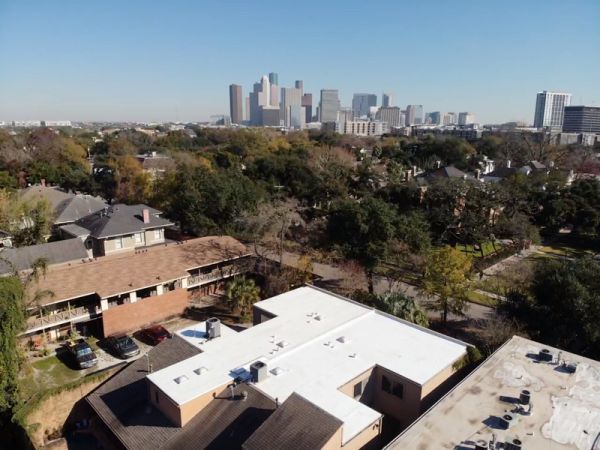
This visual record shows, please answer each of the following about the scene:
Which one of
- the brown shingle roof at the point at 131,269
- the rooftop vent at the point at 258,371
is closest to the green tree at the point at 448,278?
the rooftop vent at the point at 258,371

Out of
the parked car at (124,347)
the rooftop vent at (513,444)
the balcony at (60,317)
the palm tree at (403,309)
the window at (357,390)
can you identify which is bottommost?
the parked car at (124,347)

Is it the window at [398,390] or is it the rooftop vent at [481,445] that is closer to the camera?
the rooftop vent at [481,445]

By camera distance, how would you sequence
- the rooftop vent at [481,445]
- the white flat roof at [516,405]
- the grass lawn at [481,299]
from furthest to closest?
the grass lawn at [481,299] < the white flat roof at [516,405] < the rooftop vent at [481,445]

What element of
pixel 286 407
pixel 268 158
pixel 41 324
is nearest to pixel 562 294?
pixel 286 407

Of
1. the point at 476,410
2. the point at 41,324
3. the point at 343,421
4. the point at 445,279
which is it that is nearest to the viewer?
the point at 343,421

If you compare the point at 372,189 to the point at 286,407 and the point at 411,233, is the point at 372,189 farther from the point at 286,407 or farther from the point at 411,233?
the point at 286,407

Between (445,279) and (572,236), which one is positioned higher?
(445,279)

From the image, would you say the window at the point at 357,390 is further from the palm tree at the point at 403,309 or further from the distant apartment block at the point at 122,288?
the distant apartment block at the point at 122,288

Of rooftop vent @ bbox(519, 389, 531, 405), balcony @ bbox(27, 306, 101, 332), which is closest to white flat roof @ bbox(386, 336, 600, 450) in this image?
rooftop vent @ bbox(519, 389, 531, 405)
